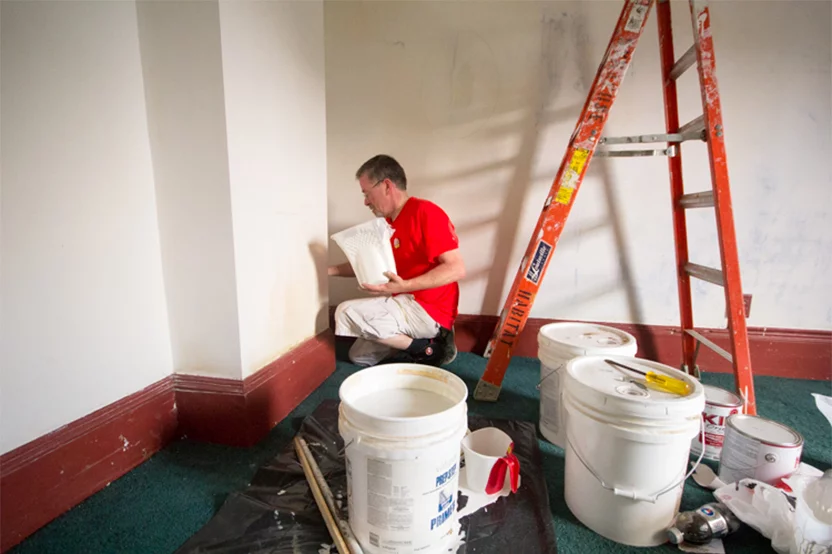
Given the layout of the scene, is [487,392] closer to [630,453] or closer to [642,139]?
[630,453]

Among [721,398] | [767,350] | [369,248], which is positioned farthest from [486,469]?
[767,350]

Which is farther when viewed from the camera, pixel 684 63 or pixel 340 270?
pixel 340 270

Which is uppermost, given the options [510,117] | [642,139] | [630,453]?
[510,117]

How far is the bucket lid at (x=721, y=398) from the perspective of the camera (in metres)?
1.16

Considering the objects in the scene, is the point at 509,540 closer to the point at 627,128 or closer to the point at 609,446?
the point at 609,446

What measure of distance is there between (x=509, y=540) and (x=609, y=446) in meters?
0.30

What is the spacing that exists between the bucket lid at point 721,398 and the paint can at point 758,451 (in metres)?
0.07

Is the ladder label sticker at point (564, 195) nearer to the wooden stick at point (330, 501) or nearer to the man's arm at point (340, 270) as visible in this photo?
the man's arm at point (340, 270)

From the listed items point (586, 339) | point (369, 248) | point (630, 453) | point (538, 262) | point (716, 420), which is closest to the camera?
point (630, 453)

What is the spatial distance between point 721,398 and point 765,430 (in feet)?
0.56

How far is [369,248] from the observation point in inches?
63.4

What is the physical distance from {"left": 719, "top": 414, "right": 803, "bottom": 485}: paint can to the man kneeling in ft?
3.43

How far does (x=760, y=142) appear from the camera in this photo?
5.66ft

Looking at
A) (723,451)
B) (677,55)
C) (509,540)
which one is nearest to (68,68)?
A: (509,540)
